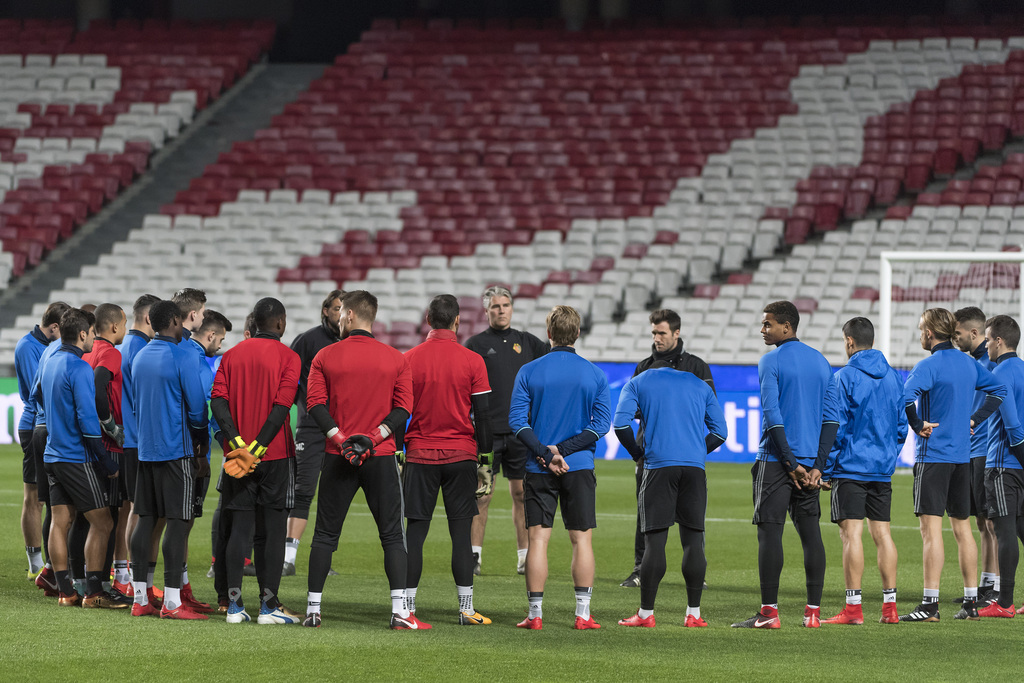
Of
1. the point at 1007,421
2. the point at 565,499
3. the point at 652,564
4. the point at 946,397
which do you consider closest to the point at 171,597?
the point at 565,499

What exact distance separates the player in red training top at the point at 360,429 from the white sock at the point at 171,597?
34.4 inches

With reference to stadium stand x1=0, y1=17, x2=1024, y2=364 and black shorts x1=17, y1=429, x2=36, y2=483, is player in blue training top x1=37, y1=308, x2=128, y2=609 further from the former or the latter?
stadium stand x1=0, y1=17, x2=1024, y2=364

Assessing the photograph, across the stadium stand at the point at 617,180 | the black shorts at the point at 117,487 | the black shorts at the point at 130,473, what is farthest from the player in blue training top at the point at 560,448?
the stadium stand at the point at 617,180

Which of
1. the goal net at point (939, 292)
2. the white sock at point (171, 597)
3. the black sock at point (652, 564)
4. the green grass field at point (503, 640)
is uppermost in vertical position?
the goal net at point (939, 292)

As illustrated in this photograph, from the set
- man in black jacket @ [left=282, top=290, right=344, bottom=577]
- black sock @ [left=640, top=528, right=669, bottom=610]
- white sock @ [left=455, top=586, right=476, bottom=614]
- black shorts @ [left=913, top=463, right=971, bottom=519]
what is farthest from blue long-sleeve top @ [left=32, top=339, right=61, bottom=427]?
black shorts @ [left=913, top=463, right=971, bottom=519]

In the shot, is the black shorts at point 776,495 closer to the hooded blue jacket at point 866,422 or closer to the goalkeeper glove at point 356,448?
the hooded blue jacket at point 866,422

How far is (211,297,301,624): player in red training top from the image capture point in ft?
25.4

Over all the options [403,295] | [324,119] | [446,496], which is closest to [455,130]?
[324,119]

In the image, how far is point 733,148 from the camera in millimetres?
26266

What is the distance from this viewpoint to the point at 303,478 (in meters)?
10.0

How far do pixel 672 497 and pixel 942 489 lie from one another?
2.05 metres

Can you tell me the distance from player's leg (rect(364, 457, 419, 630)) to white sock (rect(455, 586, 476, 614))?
0.34 m

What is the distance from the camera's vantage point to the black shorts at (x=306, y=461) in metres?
9.86

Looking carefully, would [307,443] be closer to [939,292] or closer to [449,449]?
[449,449]
